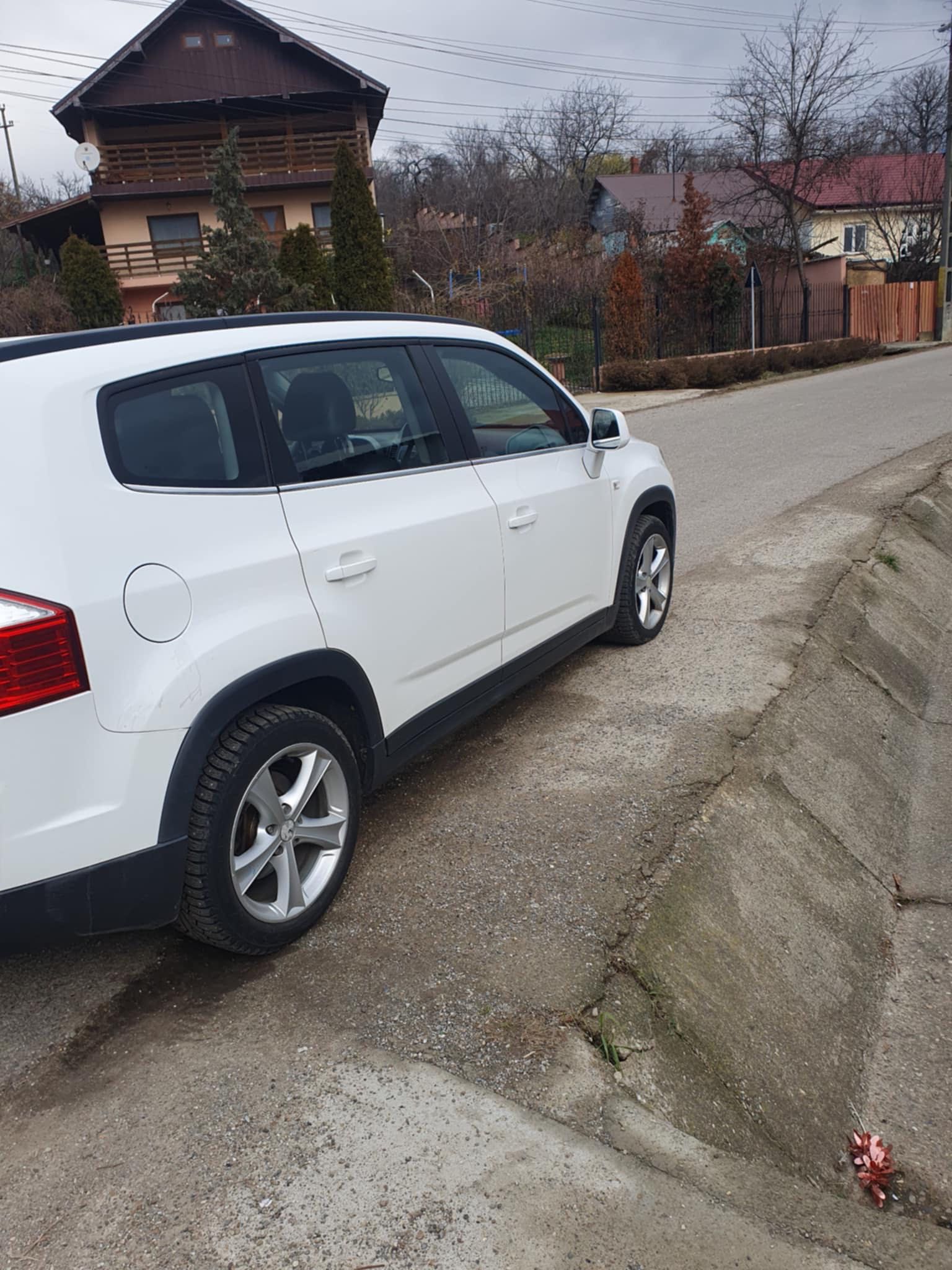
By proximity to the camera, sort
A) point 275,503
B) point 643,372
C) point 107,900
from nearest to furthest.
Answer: point 107,900 → point 275,503 → point 643,372

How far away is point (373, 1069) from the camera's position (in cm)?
256

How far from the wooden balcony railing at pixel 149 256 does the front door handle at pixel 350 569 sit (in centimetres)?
3521

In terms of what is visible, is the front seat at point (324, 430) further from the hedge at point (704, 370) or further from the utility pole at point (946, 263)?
the utility pole at point (946, 263)

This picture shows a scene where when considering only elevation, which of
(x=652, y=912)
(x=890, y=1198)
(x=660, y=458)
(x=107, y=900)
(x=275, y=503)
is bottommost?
(x=890, y=1198)

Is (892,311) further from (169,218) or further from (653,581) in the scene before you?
(653,581)

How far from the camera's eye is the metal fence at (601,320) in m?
24.0

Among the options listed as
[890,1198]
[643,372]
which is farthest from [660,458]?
[643,372]

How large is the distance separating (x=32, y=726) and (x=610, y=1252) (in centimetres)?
166

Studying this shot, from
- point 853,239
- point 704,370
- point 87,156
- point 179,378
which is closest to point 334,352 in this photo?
point 179,378

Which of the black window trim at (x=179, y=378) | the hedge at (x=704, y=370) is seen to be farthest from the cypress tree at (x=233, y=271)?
the black window trim at (x=179, y=378)

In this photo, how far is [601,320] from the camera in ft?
81.1

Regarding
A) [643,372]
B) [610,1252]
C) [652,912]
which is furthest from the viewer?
[643,372]

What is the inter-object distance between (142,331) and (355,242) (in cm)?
2400

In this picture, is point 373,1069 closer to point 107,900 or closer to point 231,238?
point 107,900
